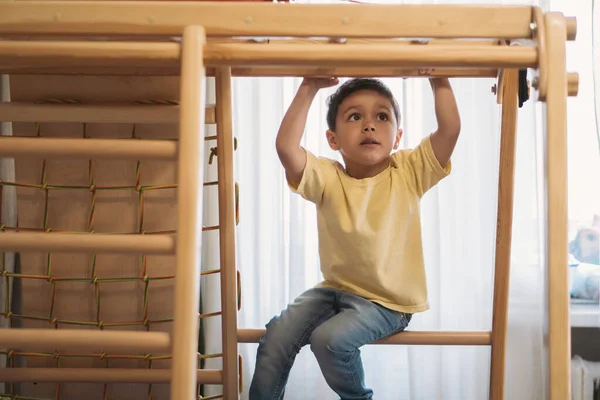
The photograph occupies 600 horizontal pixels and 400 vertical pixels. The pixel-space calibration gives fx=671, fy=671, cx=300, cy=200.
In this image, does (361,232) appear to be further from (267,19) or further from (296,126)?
(267,19)

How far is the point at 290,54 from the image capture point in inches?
36.2

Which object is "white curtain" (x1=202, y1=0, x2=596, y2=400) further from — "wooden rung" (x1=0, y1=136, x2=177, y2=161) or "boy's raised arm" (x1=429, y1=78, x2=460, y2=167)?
"wooden rung" (x1=0, y1=136, x2=177, y2=161)

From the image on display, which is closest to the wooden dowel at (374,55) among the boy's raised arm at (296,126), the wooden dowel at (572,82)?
the wooden dowel at (572,82)

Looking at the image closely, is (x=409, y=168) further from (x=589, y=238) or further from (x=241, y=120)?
(x=589, y=238)

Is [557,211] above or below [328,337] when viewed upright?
above

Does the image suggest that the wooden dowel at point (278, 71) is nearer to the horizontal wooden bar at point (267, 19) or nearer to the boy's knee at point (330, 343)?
the horizontal wooden bar at point (267, 19)

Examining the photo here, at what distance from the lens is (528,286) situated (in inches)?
71.5

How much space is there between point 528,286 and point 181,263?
48.6 inches

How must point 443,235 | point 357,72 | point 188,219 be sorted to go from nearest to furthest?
point 188,219, point 357,72, point 443,235

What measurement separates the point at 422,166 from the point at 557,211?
0.52 metres

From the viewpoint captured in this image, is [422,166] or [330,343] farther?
[422,166]

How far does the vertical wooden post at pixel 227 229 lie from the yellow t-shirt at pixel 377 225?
148 millimetres

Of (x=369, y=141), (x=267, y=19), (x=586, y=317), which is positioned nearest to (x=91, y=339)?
(x=267, y=19)

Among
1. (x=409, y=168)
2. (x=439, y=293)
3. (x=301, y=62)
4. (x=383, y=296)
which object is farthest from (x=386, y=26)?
(x=439, y=293)
